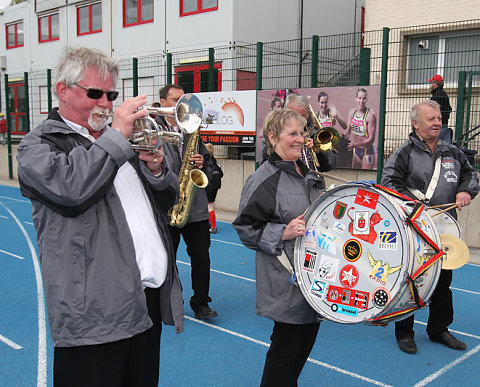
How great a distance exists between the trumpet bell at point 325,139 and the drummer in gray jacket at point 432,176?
70 centimetres

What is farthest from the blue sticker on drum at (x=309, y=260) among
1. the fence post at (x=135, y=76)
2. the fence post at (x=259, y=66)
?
the fence post at (x=135, y=76)

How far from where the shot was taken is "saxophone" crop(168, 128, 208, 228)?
4.61 m

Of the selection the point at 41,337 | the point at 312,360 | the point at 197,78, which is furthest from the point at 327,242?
the point at 197,78

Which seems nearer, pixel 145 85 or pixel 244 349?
pixel 244 349

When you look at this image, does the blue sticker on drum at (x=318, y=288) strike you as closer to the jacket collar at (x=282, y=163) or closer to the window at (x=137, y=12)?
the jacket collar at (x=282, y=163)

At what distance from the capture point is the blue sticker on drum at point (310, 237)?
2.85 m

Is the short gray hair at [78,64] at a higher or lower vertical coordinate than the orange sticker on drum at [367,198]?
higher

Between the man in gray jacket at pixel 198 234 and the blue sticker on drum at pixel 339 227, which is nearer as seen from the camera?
the blue sticker on drum at pixel 339 227

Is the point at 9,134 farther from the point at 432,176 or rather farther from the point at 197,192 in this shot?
the point at 432,176

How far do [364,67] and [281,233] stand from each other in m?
6.86

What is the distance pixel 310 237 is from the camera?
2857mm

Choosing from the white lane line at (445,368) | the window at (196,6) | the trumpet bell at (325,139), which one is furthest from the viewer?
the window at (196,6)

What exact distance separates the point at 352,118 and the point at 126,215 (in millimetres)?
7206

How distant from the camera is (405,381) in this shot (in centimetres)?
369
